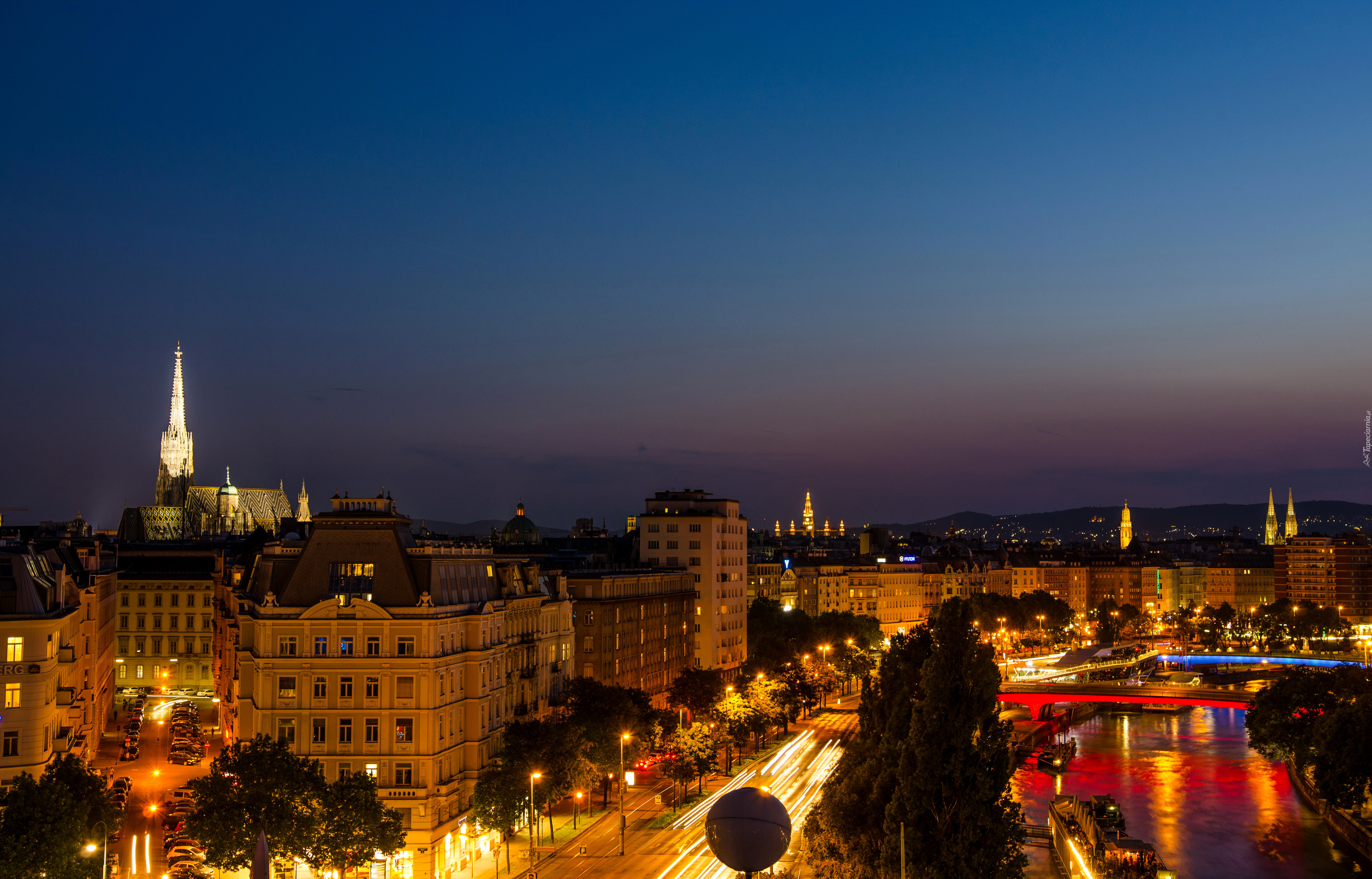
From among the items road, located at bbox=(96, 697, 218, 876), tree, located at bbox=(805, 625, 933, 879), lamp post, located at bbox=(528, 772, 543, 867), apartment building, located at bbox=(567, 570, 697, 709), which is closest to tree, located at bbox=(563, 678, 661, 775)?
lamp post, located at bbox=(528, 772, 543, 867)

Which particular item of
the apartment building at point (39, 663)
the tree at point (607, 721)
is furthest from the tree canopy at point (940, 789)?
the apartment building at point (39, 663)

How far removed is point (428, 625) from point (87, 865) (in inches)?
792

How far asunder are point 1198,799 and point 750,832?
9599 centimetres

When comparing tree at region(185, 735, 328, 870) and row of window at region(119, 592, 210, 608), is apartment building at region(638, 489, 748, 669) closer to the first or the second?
row of window at region(119, 592, 210, 608)

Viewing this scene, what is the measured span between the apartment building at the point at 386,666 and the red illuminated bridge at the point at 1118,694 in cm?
8715

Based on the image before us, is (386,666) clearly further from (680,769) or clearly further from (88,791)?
(680,769)

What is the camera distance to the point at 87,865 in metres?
52.6

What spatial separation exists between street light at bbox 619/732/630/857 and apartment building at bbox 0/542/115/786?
2835 cm

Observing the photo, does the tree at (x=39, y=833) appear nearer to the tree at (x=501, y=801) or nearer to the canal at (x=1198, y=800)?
the tree at (x=501, y=801)

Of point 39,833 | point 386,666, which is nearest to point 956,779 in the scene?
point 386,666

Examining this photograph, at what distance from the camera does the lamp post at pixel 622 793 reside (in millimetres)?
74500

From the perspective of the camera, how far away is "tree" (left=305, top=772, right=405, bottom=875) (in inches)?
2264

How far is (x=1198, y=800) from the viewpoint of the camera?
11338 cm

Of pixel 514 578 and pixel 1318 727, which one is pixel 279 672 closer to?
pixel 514 578
